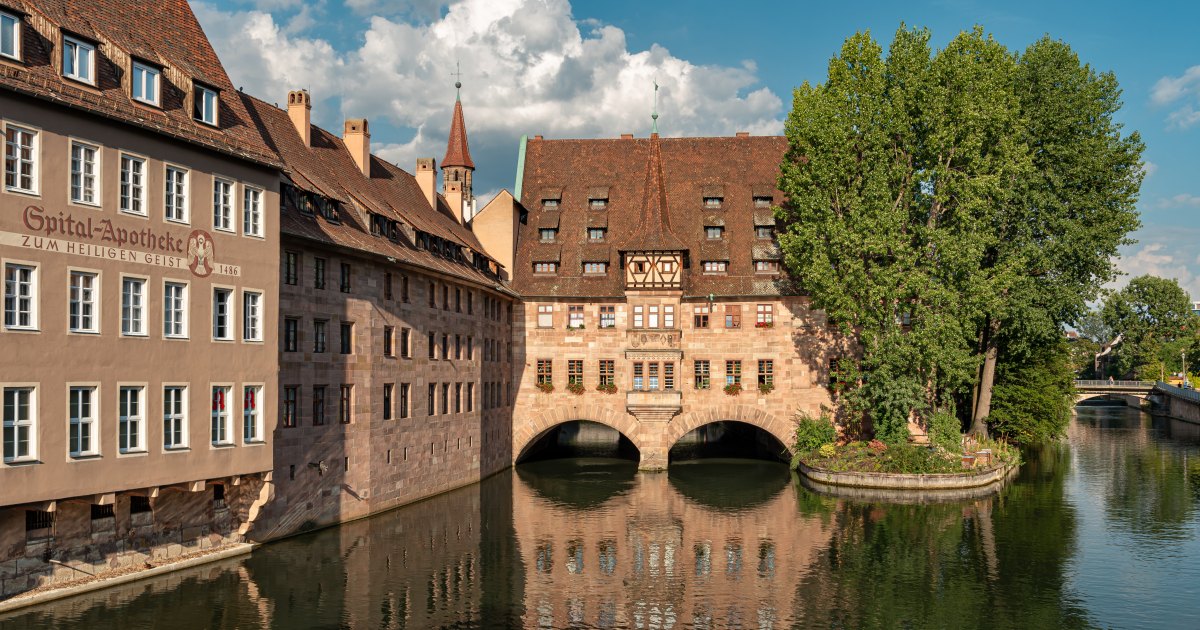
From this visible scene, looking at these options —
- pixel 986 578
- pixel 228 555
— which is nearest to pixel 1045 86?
pixel 986 578

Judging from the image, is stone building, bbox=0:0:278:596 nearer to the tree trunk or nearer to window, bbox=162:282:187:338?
window, bbox=162:282:187:338

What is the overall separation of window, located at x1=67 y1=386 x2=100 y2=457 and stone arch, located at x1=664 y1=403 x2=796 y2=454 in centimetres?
3591

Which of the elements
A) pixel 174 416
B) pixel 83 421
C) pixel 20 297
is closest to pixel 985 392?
pixel 174 416

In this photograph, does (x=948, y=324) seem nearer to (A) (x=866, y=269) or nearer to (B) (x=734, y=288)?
(A) (x=866, y=269)

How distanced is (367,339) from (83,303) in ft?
46.6

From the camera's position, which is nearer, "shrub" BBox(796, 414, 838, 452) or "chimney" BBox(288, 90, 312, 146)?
"chimney" BBox(288, 90, 312, 146)

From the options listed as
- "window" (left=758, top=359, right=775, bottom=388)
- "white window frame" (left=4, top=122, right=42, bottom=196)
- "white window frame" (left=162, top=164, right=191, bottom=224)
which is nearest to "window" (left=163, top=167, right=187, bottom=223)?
"white window frame" (left=162, top=164, right=191, bottom=224)

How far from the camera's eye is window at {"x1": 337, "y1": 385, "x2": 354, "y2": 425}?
37312 mm

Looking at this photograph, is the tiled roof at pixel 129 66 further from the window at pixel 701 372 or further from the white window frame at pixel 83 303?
the window at pixel 701 372

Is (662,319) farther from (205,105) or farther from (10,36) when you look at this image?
(10,36)

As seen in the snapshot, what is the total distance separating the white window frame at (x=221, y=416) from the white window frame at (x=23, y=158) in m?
7.62

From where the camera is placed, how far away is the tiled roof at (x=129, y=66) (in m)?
24.4

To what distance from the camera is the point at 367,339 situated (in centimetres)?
3878

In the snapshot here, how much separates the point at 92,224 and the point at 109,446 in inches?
227
